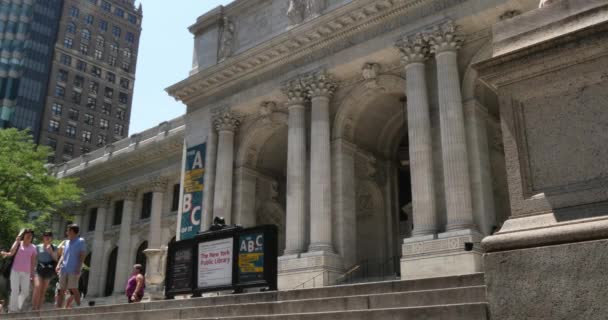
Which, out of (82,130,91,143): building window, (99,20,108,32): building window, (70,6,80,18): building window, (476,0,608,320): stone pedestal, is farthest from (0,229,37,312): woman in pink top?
(99,20,108,32): building window

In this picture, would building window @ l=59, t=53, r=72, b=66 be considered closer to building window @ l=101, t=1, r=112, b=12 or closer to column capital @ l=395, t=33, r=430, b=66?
building window @ l=101, t=1, r=112, b=12

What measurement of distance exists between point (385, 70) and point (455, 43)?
413 cm

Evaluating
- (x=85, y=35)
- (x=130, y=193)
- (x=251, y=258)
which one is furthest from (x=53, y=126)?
(x=251, y=258)

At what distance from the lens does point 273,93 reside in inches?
1109

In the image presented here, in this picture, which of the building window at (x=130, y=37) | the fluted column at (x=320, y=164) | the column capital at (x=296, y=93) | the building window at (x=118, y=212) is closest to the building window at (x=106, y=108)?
the building window at (x=130, y=37)

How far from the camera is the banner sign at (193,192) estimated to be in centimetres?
2947

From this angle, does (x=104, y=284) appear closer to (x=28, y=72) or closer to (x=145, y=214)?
(x=145, y=214)

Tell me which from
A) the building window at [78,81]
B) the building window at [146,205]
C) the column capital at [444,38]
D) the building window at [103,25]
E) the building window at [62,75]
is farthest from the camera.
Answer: the building window at [103,25]

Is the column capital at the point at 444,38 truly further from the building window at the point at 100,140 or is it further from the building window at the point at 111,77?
the building window at the point at 111,77

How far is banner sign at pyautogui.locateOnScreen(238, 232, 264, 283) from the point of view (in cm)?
1313

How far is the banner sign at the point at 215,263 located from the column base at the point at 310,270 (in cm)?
902

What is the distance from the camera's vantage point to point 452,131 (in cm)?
2102

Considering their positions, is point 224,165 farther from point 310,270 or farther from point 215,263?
point 215,263

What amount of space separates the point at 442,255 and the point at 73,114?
76.6 metres
